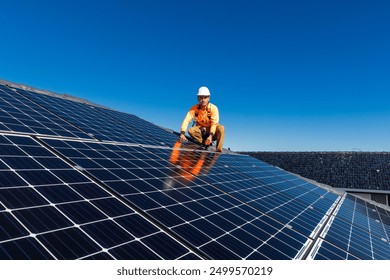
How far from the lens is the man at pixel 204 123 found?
15977 mm

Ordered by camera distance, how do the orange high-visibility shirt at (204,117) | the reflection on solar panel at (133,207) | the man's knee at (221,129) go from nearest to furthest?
1. the reflection on solar panel at (133,207)
2. the orange high-visibility shirt at (204,117)
3. the man's knee at (221,129)

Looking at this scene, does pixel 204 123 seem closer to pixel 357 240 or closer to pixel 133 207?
pixel 357 240

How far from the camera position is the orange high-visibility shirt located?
16125 mm

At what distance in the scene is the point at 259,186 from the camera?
35.9 ft

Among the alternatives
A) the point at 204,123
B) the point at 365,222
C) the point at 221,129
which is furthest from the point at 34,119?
the point at 365,222

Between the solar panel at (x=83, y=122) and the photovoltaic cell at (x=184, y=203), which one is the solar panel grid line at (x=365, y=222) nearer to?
the photovoltaic cell at (x=184, y=203)

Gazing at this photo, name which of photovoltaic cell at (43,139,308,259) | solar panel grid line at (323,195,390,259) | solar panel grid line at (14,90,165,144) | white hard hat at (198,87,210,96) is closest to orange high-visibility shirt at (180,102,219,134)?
white hard hat at (198,87,210,96)

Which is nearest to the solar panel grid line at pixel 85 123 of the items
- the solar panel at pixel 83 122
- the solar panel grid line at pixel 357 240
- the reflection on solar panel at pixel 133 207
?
the solar panel at pixel 83 122

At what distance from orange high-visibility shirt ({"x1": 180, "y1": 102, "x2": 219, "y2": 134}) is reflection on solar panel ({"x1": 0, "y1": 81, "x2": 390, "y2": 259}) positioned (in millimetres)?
4999

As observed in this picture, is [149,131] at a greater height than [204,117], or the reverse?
[204,117]

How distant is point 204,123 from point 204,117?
43 centimetres

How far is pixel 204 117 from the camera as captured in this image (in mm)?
16500

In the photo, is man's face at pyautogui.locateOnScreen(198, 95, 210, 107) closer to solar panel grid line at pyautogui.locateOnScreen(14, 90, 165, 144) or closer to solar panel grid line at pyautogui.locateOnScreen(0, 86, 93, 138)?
solar panel grid line at pyautogui.locateOnScreen(14, 90, 165, 144)
